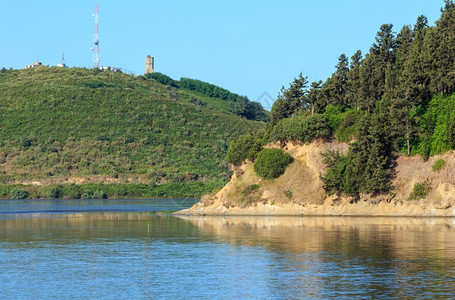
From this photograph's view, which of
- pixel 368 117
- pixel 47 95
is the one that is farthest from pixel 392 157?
pixel 47 95

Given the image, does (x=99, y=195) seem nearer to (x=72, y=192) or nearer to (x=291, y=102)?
(x=72, y=192)

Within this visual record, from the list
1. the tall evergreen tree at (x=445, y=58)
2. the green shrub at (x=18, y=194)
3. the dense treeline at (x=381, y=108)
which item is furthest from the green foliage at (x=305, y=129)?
the green shrub at (x=18, y=194)

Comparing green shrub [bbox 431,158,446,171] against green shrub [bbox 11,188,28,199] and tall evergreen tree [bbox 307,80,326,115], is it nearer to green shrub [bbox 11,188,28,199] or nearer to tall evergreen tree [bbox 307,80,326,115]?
tall evergreen tree [bbox 307,80,326,115]

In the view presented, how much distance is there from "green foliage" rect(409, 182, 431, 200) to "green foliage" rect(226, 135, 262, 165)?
2076 centimetres

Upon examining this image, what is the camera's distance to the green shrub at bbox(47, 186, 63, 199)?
140625 millimetres

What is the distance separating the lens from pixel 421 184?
240 ft

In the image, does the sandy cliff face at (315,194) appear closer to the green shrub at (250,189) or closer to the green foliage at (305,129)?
the green shrub at (250,189)

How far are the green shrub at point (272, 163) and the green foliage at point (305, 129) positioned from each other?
2.34 meters

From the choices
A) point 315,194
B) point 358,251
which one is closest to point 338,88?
point 315,194

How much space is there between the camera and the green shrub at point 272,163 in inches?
3238

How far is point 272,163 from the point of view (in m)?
82.4

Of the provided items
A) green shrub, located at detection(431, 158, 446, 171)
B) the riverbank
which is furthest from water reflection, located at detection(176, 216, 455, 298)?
the riverbank

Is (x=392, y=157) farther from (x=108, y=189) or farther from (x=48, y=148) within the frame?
(x=48, y=148)

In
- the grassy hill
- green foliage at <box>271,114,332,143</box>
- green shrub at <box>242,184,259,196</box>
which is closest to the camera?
green shrub at <box>242,184,259,196</box>
